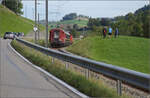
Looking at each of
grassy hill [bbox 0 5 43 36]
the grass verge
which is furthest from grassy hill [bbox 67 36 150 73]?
grassy hill [bbox 0 5 43 36]

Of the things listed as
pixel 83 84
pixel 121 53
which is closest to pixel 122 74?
pixel 83 84

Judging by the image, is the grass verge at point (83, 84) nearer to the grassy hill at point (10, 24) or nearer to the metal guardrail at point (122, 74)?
the metal guardrail at point (122, 74)

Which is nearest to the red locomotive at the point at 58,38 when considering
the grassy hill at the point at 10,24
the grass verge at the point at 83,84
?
the grass verge at the point at 83,84

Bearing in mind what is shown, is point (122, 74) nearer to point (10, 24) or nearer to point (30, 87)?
point (30, 87)

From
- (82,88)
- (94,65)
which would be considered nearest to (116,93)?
(82,88)

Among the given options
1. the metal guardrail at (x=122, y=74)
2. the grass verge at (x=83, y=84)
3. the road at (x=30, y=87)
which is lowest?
the road at (x=30, y=87)

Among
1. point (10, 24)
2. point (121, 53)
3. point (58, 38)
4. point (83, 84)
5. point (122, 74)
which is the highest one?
point (10, 24)

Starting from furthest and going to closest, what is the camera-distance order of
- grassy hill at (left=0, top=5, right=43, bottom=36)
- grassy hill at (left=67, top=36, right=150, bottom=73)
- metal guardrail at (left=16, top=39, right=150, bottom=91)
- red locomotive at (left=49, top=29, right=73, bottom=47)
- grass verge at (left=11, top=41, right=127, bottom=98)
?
grassy hill at (left=0, top=5, right=43, bottom=36) < red locomotive at (left=49, top=29, right=73, bottom=47) < grassy hill at (left=67, top=36, right=150, bottom=73) < grass verge at (left=11, top=41, right=127, bottom=98) < metal guardrail at (left=16, top=39, right=150, bottom=91)

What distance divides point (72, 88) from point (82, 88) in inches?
15.5

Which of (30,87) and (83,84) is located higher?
(83,84)

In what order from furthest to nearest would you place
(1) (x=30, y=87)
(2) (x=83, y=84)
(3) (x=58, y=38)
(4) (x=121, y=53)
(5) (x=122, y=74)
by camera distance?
1. (3) (x=58, y=38)
2. (4) (x=121, y=53)
3. (1) (x=30, y=87)
4. (2) (x=83, y=84)
5. (5) (x=122, y=74)

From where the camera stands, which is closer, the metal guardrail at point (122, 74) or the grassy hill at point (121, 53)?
the metal guardrail at point (122, 74)

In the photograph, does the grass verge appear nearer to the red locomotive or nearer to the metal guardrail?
the metal guardrail

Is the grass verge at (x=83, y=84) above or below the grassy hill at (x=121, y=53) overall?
above
